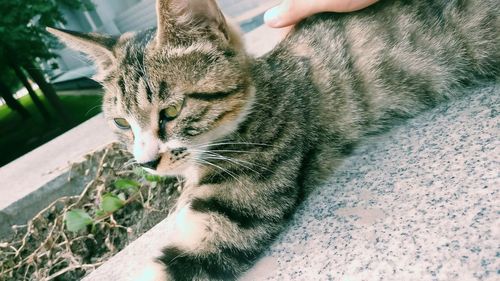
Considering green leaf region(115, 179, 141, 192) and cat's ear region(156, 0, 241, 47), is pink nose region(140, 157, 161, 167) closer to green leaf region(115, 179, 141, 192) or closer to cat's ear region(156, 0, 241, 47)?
cat's ear region(156, 0, 241, 47)

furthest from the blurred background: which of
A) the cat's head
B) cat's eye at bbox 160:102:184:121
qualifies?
cat's eye at bbox 160:102:184:121

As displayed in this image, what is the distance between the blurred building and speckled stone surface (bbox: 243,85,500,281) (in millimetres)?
3092

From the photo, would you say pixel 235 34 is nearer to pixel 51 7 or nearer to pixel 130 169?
pixel 130 169

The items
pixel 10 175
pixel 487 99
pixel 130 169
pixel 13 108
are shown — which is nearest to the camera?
pixel 487 99

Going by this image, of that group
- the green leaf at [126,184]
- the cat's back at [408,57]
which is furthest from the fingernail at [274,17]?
the green leaf at [126,184]

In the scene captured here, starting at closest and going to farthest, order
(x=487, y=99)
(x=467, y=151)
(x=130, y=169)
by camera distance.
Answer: (x=467, y=151) → (x=487, y=99) → (x=130, y=169)

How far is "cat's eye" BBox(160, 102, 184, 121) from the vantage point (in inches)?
43.4

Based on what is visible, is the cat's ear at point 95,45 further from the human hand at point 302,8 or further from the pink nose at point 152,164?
the human hand at point 302,8

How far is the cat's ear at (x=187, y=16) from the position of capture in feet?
3.51

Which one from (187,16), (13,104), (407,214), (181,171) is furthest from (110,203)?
(13,104)

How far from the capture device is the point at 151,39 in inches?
48.4

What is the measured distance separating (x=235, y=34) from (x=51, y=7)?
168 inches

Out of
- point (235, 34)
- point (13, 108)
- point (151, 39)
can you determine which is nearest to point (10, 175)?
point (151, 39)

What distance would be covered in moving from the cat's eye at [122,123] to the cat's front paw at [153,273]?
1.50ft
